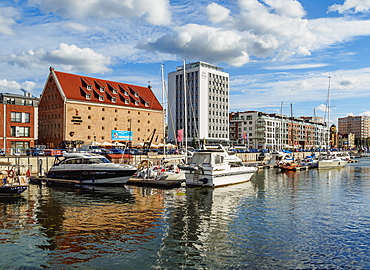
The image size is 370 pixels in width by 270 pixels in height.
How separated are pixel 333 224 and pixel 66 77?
72.4m

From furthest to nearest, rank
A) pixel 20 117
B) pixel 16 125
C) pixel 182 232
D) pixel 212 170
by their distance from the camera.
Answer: pixel 20 117
pixel 16 125
pixel 212 170
pixel 182 232

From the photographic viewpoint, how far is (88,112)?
256 ft

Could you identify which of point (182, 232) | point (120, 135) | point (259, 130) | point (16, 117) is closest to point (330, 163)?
point (120, 135)

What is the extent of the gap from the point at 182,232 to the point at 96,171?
22492 mm

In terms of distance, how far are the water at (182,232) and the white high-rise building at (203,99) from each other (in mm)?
95873

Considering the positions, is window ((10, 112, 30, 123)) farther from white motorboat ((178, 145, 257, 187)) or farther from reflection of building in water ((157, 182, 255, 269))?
reflection of building in water ((157, 182, 255, 269))

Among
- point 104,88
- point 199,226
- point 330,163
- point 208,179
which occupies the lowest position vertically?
point 199,226

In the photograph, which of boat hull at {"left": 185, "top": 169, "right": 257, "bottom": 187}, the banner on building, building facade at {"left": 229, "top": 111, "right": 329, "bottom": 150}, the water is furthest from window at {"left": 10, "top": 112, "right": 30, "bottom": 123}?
building facade at {"left": 229, "top": 111, "right": 329, "bottom": 150}

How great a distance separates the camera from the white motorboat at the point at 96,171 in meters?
39.7

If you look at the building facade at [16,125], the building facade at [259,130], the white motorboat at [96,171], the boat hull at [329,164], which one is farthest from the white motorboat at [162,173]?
the building facade at [259,130]

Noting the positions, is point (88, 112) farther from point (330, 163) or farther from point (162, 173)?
point (330, 163)

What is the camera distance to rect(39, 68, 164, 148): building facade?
7525 centimetres

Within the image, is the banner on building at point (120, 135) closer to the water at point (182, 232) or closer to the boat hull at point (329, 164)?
the boat hull at point (329, 164)

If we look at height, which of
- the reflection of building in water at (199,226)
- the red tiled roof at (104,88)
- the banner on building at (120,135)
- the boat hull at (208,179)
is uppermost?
the red tiled roof at (104,88)
